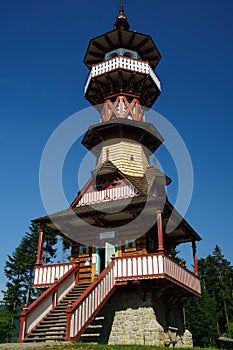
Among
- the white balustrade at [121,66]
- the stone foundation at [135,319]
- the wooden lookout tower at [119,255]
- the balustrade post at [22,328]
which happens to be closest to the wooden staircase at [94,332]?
the wooden lookout tower at [119,255]

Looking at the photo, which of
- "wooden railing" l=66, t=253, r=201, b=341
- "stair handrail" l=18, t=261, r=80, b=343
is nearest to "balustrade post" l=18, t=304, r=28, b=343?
"stair handrail" l=18, t=261, r=80, b=343

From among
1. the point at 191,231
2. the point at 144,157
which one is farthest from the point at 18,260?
the point at 191,231

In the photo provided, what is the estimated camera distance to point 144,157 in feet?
80.2

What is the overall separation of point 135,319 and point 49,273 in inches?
188

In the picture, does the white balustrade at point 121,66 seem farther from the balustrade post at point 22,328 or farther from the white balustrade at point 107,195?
the balustrade post at point 22,328

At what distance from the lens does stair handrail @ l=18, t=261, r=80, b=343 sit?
516 inches

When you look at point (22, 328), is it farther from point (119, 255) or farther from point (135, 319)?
point (119, 255)

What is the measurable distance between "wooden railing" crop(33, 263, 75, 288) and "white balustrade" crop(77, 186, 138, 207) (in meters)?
3.64

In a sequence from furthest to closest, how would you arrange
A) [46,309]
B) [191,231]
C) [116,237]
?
[191,231], [116,237], [46,309]

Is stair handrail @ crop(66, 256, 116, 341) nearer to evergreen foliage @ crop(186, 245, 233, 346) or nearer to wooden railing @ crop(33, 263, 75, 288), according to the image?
wooden railing @ crop(33, 263, 75, 288)

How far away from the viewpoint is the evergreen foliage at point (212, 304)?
126ft

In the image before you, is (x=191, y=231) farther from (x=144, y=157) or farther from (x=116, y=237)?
(x=144, y=157)

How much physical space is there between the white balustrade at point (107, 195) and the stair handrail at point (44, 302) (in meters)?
3.60

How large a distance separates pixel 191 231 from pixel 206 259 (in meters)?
38.1
